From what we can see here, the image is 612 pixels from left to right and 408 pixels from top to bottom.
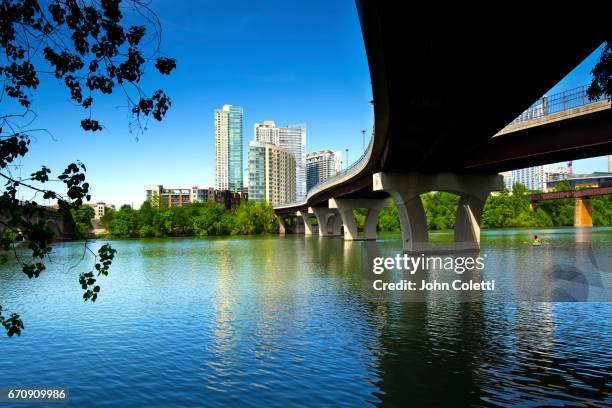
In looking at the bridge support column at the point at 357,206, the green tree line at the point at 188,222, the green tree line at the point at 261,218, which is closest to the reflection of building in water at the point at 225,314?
the bridge support column at the point at 357,206

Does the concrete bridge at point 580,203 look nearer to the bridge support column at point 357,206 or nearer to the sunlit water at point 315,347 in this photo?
the bridge support column at point 357,206

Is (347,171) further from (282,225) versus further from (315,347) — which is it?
(282,225)

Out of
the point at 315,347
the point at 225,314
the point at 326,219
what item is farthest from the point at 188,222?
the point at 315,347

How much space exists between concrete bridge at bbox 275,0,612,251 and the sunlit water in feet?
29.9

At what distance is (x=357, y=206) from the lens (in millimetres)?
86375

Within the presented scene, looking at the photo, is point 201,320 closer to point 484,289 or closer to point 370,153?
point 484,289

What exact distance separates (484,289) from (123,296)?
20.0 metres

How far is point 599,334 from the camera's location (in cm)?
1540

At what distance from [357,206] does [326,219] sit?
30.7 metres

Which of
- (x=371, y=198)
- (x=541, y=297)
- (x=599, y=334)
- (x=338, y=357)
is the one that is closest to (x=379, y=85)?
(x=338, y=357)

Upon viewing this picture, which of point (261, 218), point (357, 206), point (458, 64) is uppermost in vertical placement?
point (458, 64)

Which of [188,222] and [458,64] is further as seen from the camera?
[188,222]

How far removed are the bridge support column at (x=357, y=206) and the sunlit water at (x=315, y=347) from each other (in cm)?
5790

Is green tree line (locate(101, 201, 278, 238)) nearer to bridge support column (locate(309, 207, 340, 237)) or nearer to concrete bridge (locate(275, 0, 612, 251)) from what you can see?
bridge support column (locate(309, 207, 340, 237))
